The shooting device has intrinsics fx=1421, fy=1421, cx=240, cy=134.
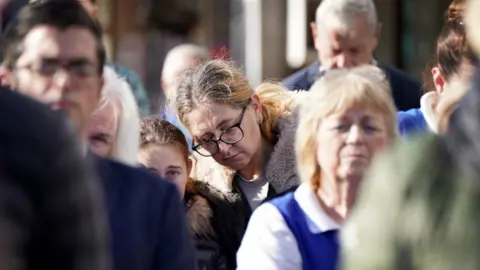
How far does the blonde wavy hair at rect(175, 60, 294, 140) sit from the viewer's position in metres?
4.67

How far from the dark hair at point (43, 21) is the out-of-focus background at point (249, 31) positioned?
7288mm

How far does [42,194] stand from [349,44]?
152 inches

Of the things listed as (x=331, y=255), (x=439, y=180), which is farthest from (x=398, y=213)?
(x=331, y=255)

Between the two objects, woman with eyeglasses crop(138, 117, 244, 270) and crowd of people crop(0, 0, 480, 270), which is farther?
woman with eyeglasses crop(138, 117, 244, 270)

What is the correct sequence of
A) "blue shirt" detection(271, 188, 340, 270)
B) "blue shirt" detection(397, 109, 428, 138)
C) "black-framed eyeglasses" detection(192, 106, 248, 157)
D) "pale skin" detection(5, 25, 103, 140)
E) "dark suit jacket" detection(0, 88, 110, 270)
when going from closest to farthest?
"dark suit jacket" detection(0, 88, 110, 270), "pale skin" detection(5, 25, 103, 140), "blue shirt" detection(271, 188, 340, 270), "blue shirt" detection(397, 109, 428, 138), "black-framed eyeglasses" detection(192, 106, 248, 157)

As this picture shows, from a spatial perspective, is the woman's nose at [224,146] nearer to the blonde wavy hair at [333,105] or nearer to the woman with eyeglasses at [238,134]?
the woman with eyeglasses at [238,134]

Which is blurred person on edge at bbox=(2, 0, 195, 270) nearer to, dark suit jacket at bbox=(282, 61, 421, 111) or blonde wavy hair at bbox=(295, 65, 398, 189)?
blonde wavy hair at bbox=(295, 65, 398, 189)

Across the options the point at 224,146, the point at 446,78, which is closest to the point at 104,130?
the point at 224,146

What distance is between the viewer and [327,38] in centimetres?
610

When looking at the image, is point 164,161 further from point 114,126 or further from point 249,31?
point 249,31

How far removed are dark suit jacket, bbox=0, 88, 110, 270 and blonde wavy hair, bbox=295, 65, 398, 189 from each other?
147cm

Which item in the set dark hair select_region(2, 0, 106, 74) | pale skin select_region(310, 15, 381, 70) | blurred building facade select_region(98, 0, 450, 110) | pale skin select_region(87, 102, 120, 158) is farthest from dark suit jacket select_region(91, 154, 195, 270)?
blurred building facade select_region(98, 0, 450, 110)

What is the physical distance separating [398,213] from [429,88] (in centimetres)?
282

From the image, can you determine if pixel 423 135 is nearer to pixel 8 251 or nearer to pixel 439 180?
pixel 439 180
